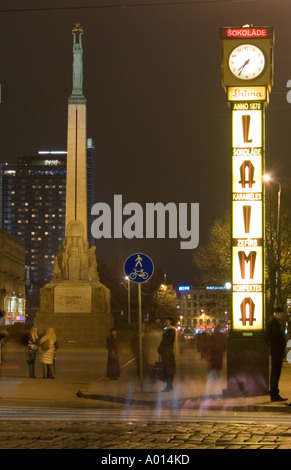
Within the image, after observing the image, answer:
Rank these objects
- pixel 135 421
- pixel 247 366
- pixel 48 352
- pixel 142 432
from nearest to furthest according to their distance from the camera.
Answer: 1. pixel 142 432
2. pixel 135 421
3. pixel 247 366
4. pixel 48 352

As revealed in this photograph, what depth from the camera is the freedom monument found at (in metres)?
60.5

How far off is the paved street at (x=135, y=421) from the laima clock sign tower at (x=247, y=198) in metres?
0.91

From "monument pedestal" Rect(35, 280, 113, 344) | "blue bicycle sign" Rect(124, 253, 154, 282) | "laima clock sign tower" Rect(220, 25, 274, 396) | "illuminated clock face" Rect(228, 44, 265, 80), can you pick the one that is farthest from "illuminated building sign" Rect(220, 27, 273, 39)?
"monument pedestal" Rect(35, 280, 113, 344)

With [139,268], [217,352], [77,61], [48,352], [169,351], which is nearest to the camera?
[139,268]

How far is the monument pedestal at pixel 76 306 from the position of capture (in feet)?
199

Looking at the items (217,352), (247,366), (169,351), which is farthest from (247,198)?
(217,352)

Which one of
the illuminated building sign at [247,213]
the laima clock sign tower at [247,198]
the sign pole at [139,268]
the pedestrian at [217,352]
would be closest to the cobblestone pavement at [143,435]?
the laima clock sign tower at [247,198]

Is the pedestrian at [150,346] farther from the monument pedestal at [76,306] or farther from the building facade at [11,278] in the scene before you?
the building facade at [11,278]

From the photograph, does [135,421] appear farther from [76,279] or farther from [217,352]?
[76,279]

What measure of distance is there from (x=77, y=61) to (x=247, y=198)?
51280 millimetres

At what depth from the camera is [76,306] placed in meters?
61.5

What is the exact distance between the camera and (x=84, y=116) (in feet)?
203

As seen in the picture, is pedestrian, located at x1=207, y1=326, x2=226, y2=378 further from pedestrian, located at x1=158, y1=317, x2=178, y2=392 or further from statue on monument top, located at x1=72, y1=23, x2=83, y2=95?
statue on monument top, located at x1=72, y1=23, x2=83, y2=95
